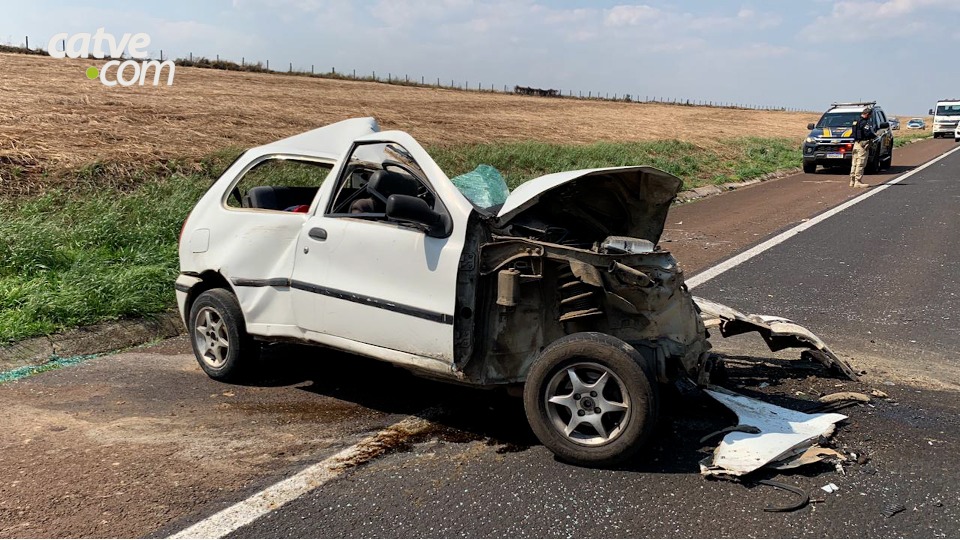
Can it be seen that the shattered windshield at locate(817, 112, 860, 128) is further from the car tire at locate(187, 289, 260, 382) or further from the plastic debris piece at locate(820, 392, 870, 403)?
the car tire at locate(187, 289, 260, 382)

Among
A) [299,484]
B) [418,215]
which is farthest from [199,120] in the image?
[299,484]

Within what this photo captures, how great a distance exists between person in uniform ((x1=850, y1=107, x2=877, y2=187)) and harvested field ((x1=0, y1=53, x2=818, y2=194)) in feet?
29.4

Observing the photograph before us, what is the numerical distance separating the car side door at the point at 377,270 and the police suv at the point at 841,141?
68.3 feet

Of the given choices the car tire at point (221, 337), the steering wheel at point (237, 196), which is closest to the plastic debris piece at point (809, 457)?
the car tire at point (221, 337)

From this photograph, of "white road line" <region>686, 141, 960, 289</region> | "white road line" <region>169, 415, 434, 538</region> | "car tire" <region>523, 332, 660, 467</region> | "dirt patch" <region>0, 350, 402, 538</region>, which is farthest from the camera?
"white road line" <region>686, 141, 960, 289</region>

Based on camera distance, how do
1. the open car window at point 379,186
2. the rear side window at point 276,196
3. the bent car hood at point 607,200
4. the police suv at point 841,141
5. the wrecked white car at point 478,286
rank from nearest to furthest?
the wrecked white car at point 478,286, the bent car hood at point 607,200, the open car window at point 379,186, the rear side window at point 276,196, the police suv at point 841,141

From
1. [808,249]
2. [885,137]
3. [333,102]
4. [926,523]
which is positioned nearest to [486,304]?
[926,523]

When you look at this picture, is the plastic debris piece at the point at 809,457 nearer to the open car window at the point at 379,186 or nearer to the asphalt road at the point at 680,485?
the asphalt road at the point at 680,485

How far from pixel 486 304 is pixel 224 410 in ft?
5.96

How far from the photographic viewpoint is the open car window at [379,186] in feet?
16.3

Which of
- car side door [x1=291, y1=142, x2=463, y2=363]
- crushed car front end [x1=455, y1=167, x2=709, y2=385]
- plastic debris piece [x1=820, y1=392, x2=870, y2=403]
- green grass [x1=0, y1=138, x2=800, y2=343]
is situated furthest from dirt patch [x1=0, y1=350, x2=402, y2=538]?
plastic debris piece [x1=820, y1=392, x2=870, y2=403]

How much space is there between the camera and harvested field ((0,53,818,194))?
13508 mm

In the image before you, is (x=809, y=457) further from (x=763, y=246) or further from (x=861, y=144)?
(x=861, y=144)

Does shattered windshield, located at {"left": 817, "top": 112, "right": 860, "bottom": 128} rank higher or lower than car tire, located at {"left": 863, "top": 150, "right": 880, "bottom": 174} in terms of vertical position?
higher
